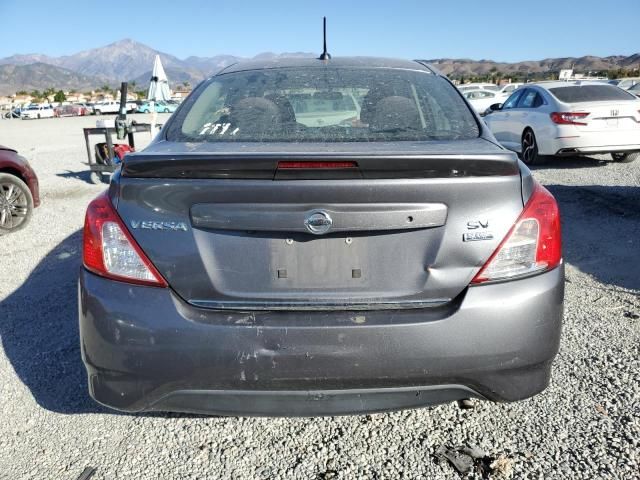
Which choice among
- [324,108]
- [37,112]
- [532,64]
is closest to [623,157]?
[324,108]

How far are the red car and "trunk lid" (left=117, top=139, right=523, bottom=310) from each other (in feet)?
17.2

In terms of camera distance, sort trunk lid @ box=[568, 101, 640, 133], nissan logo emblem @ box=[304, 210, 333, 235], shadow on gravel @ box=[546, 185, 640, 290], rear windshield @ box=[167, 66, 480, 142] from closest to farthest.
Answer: nissan logo emblem @ box=[304, 210, 333, 235] → rear windshield @ box=[167, 66, 480, 142] → shadow on gravel @ box=[546, 185, 640, 290] → trunk lid @ box=[568, 101, 640, 133]

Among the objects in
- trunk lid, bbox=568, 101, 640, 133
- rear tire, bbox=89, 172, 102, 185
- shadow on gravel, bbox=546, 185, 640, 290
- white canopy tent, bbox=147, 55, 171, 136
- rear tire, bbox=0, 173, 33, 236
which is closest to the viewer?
shadow on gravel, bbox=546, 185, 640, 290

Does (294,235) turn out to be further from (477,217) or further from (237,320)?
(477,217)

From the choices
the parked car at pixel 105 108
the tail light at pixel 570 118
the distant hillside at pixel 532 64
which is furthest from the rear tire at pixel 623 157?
the distant hillside at pixel 532 64

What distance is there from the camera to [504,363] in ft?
6.59

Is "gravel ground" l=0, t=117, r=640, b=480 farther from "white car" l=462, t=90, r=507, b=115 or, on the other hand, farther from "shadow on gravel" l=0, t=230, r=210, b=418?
"white car" l=462, t=90, r=507, b=115

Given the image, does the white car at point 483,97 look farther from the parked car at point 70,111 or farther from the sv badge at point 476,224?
the parked car at point 70,111

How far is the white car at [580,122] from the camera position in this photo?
916 centimetres

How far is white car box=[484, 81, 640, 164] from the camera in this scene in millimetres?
9156

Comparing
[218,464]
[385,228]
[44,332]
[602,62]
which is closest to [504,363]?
[385,228]

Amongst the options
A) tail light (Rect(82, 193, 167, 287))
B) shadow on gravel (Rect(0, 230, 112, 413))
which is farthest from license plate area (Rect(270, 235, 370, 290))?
shadow on gravel (Rect(0, 230, 112, 413))

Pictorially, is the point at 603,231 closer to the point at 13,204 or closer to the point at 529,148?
the point at 529,148

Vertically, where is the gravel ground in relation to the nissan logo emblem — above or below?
below
